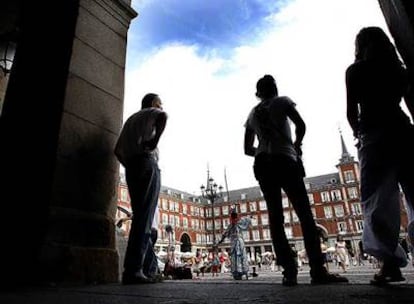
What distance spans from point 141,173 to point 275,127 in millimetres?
1297

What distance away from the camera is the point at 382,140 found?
208 cm

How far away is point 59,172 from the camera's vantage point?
253cm

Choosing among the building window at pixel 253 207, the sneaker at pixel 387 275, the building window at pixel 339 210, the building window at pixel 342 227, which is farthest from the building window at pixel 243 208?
the sneaker at pixel 387 275

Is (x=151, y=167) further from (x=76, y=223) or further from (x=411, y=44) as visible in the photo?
(x=411, y=44)

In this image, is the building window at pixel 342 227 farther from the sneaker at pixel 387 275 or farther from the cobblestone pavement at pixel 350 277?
the sneaker at pixel 387 275

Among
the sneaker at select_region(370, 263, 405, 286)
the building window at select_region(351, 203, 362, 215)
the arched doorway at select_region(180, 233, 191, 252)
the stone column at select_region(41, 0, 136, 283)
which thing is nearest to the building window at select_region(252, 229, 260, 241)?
the arched doorway at select_region(180, 233, 191, 252)

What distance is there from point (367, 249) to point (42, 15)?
385 cm

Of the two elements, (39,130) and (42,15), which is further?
(42,15)

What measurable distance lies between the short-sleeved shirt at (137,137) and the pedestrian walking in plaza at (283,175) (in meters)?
1.01

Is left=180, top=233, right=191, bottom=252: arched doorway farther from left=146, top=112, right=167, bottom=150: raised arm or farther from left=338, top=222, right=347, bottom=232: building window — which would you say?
left=146, top=112, right=167, bottom=150: raised arm

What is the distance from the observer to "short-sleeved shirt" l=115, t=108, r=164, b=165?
286 centimetres

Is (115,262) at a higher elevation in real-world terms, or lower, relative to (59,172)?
lower

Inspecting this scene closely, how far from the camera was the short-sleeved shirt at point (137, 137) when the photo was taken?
2861 millimetres

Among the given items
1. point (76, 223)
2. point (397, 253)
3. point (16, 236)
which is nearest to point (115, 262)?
point (76, 223)
